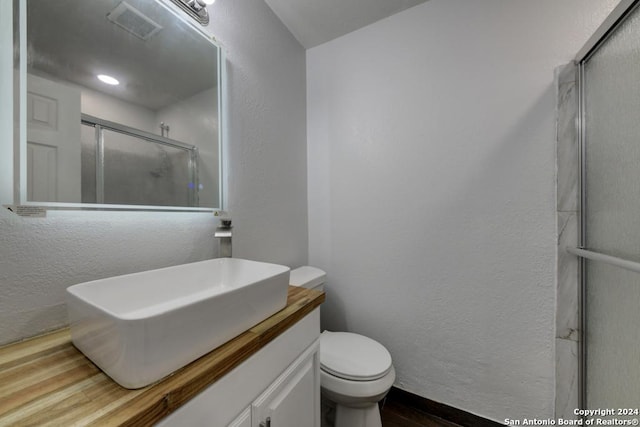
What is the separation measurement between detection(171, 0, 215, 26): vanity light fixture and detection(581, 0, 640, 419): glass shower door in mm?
1502

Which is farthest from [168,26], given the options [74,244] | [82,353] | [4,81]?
[82,353]

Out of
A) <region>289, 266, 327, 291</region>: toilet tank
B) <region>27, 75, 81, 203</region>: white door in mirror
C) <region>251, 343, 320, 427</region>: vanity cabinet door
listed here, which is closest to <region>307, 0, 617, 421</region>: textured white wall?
<region>289, 266, 327, 291</region>: toilet tank

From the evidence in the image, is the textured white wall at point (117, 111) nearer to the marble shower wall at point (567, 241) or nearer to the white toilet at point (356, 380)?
the white toilet at point (356, 380)

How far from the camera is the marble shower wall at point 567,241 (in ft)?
3.33

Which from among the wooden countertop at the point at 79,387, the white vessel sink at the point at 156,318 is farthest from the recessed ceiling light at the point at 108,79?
the wooden countertop at the point at 79,387

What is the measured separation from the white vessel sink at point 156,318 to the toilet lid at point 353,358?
558mm

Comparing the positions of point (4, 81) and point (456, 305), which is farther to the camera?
point (456, 305)

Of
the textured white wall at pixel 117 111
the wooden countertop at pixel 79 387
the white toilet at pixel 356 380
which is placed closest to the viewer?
the wooden countertop at pixel 79 387

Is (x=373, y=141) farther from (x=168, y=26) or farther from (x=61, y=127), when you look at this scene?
(x=61, y=127)

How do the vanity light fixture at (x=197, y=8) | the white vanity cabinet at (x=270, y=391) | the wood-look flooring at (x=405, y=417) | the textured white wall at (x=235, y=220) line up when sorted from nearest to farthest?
the white vanity cabinet at (x=270, y=391), the textured white wall at (x=235, y=220), the vanity light fixture at (x=197, y=8), the wood-look flooring at (x=405, y=417)

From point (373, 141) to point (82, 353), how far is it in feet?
4.80

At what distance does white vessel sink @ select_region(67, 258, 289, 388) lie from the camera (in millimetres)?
408

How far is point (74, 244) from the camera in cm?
66

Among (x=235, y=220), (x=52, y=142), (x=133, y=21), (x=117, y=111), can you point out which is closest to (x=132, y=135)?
(x=117, y=111)
